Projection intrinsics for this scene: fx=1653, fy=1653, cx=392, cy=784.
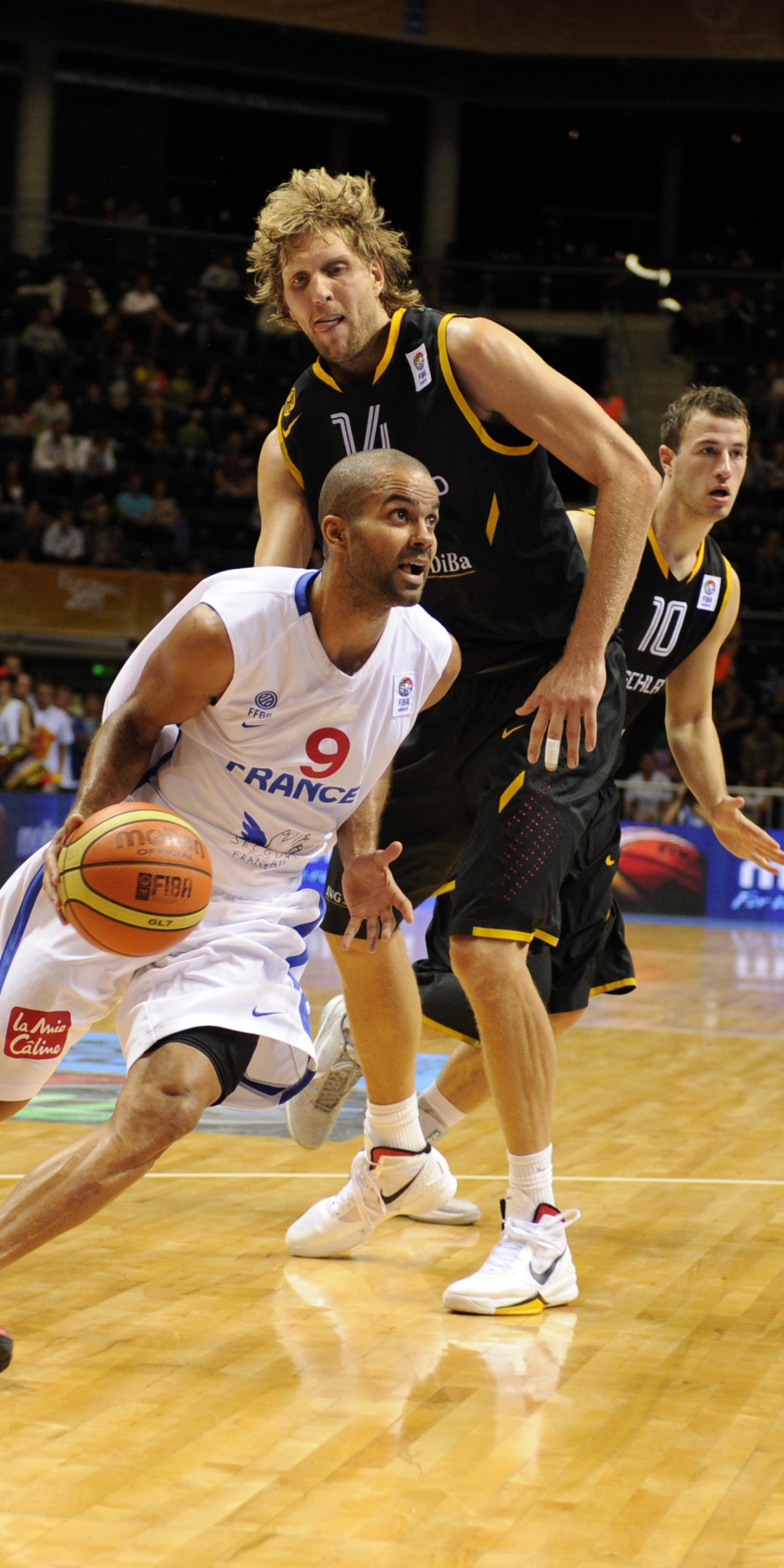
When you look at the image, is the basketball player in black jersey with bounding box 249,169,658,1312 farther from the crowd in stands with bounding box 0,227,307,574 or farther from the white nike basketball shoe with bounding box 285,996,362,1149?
the crowd in stands with bounding box 0,227,307,574

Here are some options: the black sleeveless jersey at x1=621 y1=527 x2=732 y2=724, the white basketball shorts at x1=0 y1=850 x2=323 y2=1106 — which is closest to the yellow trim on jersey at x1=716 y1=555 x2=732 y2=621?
the black sleeveless jersey at x1=621 y1=527 x2=732 y2=724

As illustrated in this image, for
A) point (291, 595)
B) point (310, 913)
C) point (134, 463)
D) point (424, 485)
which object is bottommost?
point (310, 913)

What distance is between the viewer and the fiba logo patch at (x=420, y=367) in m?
3.44

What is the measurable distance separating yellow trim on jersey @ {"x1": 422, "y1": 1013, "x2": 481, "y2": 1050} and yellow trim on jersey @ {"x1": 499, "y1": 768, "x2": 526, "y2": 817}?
1.13m

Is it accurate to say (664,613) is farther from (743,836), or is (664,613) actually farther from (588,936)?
(588,936)

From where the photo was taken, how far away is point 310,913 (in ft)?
10.8

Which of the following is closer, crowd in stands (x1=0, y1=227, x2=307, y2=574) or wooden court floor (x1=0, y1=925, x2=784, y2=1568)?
wooden court floor (x1=0, y1=925, x2=784, y2=1568)

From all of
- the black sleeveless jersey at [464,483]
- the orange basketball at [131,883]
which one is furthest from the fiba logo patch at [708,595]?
the orange basketball at [131,883]

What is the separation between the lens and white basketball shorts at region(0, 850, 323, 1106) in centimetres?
302

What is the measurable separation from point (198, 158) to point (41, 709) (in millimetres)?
12164

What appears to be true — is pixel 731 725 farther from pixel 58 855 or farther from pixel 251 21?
pixel 58 855

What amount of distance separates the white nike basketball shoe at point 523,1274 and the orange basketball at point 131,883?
1.10 metres

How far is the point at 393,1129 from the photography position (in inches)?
149

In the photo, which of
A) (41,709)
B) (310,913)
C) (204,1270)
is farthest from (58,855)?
(41,709)
